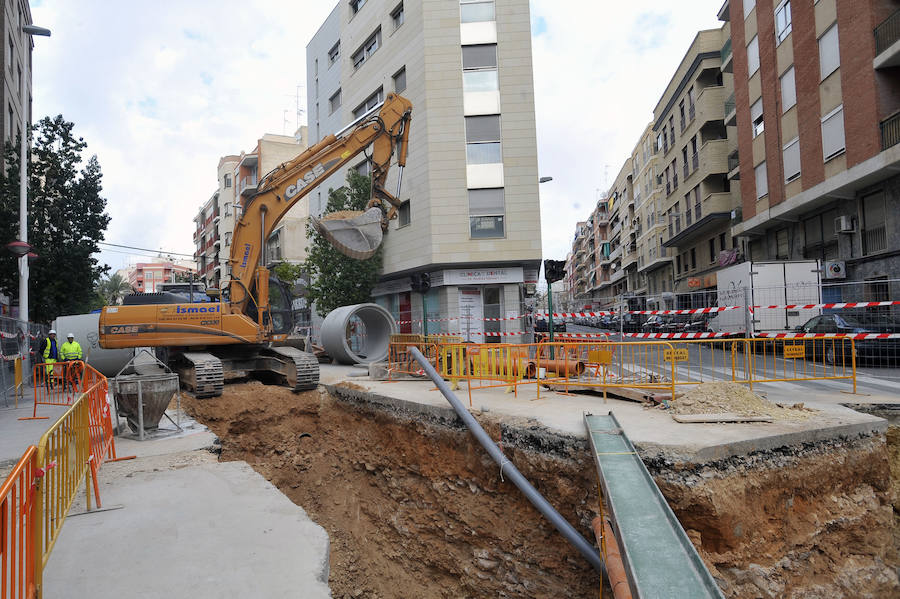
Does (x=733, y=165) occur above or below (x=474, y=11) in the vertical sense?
below

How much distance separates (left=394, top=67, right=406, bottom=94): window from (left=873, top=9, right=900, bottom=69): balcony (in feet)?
54.7

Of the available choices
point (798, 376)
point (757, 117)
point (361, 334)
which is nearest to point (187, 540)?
point (798, 376)

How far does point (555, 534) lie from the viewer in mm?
5125

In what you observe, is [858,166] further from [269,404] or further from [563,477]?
[269,404]

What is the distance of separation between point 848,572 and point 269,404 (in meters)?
8.59

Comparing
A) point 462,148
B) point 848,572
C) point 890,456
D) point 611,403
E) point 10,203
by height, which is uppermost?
point 462,148

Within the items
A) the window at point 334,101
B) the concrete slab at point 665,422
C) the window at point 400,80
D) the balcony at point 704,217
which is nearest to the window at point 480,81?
the window at point 400,80

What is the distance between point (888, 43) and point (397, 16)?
1813cm

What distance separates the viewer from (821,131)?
1911 cm

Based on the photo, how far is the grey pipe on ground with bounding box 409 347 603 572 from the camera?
4.56 metres

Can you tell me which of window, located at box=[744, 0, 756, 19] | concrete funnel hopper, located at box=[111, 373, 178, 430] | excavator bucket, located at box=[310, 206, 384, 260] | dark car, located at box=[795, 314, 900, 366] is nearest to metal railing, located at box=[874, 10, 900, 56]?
dark car, located at box=[795, 314, 900, 366]

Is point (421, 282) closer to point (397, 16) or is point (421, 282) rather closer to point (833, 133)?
point (397, 16)

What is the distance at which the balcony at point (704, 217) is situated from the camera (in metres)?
29.3

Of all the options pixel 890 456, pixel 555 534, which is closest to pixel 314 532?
pixel 555 534
